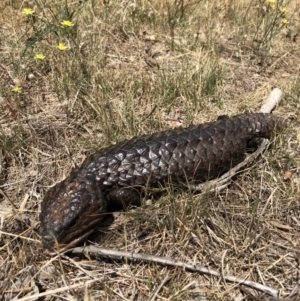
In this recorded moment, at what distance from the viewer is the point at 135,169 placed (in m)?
Result: 2.98

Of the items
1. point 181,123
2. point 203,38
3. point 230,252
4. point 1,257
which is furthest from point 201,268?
point 203,38

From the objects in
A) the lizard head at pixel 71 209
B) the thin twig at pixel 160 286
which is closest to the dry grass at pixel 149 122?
the thin twig at pixel 160 286

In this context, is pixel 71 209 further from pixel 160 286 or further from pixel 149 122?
pixel 149 122

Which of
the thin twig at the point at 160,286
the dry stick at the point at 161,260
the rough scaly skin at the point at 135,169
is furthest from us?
the rough scaly skin at the point at 135,169

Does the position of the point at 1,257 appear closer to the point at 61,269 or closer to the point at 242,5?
the point at 61,269

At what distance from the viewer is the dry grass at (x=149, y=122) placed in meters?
2.59

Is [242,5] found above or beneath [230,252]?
above

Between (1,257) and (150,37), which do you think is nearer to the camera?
(1,257)

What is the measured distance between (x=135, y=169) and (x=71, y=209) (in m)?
0.54

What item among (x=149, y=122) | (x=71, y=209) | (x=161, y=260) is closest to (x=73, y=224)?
(x=71, y=209)

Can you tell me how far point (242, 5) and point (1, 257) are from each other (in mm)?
4071

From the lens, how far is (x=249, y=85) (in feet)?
14.2

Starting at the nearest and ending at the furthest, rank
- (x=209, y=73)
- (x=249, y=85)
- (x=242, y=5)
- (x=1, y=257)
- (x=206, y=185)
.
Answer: (x=1, y=257) < (x=206, y=185) < (x=209, y=73) < (x=249, y=85) < (x=242, y=5)

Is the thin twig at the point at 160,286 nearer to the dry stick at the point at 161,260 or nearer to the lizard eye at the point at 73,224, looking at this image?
the dry stick at the point at 161,260
